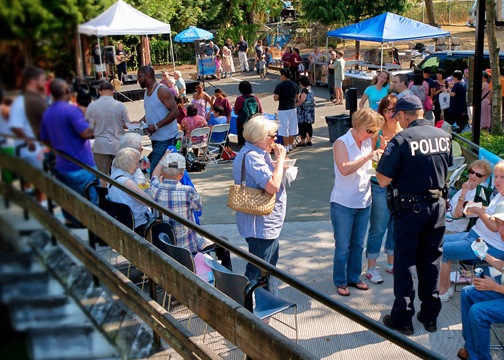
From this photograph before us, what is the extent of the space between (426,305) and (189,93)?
16968 millimetres

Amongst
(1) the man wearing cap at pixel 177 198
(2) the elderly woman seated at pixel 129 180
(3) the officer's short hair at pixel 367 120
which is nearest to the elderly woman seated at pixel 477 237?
(3) the officer's short hair at pixel 367 120

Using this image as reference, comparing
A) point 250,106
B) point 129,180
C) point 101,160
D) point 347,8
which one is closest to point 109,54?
point 101,160

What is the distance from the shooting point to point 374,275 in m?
4.99

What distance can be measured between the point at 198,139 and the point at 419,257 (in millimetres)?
6756

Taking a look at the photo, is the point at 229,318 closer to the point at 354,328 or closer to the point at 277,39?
the point at 354,328

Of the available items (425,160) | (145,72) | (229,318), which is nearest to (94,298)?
(229,318)

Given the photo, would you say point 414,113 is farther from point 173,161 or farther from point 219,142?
point 219,142

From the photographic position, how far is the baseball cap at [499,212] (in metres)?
3.94

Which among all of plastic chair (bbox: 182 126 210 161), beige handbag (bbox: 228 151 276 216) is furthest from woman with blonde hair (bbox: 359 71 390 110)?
beige handbag (bbox: 228 151 276 216)

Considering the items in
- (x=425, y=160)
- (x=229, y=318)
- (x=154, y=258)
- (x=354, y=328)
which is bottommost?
(x=354, y=328)

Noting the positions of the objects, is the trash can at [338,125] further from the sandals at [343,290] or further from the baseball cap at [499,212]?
the baseball cap at [499,212]

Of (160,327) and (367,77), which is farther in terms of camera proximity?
(367,77)

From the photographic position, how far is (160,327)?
10.0 feet

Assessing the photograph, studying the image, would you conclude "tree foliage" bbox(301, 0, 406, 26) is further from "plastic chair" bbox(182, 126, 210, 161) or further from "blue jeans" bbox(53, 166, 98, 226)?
"blue jeans" bbox(53, 166, 98, 226)
